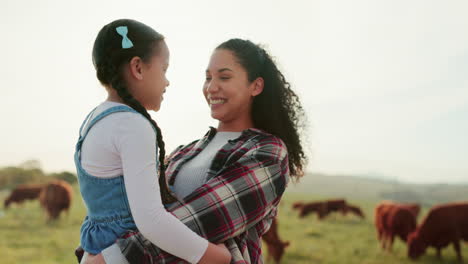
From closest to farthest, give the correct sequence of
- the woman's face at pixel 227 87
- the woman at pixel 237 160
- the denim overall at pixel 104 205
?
the denim overall at pixel 104 205
the woman at pixel 237 160
the woman's face at pixel 227 87

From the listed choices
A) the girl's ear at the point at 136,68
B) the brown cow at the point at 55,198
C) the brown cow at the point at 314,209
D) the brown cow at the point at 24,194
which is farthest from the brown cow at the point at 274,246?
the brown cow at the point at 24,194

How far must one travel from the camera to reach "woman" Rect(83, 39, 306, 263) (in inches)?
68.4

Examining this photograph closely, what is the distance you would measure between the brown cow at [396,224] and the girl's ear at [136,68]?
9040mm

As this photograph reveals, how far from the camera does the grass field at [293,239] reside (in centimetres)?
945

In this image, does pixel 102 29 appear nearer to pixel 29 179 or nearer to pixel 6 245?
pixel 6 245

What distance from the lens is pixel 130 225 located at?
1639mm

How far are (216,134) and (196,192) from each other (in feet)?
2.28

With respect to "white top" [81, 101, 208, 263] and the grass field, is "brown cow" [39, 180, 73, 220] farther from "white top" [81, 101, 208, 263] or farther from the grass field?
"white top" [81, 101, 208, 263]

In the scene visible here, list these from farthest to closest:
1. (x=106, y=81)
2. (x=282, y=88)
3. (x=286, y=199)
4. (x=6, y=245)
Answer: (x=286, y=199) < (x=6, y=245) < (x=282, y=88) < (x=106, y=81)

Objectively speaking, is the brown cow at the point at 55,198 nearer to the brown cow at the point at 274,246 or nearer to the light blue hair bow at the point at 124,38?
the brown cow at the point at 274,246

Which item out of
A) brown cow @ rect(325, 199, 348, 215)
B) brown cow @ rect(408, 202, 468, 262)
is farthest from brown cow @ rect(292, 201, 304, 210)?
brown cow @ rect(408, 202, 468, 262)

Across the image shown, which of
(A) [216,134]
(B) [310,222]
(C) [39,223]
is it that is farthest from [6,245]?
(A) [216,134]

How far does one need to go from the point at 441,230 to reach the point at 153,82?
8.72 metres

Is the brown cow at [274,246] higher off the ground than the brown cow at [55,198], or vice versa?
the brown cow at [274,246]
